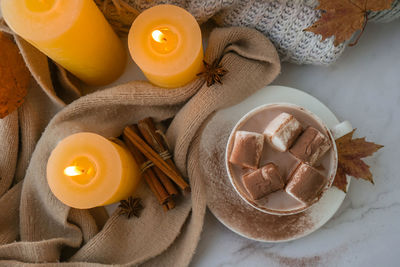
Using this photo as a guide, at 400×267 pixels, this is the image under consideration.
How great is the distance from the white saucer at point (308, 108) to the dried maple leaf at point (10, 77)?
1.28ft

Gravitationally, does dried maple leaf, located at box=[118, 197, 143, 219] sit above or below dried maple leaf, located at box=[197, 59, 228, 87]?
below

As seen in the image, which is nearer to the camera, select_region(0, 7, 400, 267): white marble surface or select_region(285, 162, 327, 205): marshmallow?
select_region(285, 162, 327, 205): marshmallow

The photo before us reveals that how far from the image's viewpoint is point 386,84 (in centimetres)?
80

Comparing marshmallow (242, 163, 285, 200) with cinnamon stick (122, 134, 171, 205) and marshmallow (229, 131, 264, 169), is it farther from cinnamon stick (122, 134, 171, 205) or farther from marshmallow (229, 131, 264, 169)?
cinnamon stick (122, 134, 171, 205)

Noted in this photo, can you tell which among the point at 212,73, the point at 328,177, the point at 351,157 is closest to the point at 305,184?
the point at 328,177

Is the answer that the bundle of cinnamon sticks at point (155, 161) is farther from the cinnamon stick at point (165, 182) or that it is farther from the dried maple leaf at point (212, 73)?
the dried maple leaf at point (212, 73)

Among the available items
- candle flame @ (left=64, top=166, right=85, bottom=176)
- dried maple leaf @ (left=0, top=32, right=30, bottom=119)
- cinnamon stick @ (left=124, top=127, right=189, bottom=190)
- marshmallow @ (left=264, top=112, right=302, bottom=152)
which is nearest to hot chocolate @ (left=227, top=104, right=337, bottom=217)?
marshmallow @ (left=264, top=112, right=302, bottom=152)

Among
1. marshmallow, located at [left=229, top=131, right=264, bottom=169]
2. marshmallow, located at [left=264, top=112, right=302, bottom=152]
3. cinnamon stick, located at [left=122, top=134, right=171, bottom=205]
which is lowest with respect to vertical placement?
cinnamon stick, located at [left=122, top=134, right=171, bottom=205]

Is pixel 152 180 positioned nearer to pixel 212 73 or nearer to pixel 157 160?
pixel 157 160

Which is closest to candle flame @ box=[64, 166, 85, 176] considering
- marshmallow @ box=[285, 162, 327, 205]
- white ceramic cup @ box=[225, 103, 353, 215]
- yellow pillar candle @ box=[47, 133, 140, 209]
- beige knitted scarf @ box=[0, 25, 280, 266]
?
yellow pillar candle @ box=[47, 133, 140, 209]

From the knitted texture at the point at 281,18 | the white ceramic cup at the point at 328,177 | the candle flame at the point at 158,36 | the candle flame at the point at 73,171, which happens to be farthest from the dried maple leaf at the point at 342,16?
the candle flame at the point at 73,171

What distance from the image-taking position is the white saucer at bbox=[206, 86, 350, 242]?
717mm

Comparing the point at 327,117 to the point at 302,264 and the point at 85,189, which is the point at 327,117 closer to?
the point at 302,264

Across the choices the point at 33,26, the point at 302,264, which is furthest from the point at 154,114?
the point at 302,264
